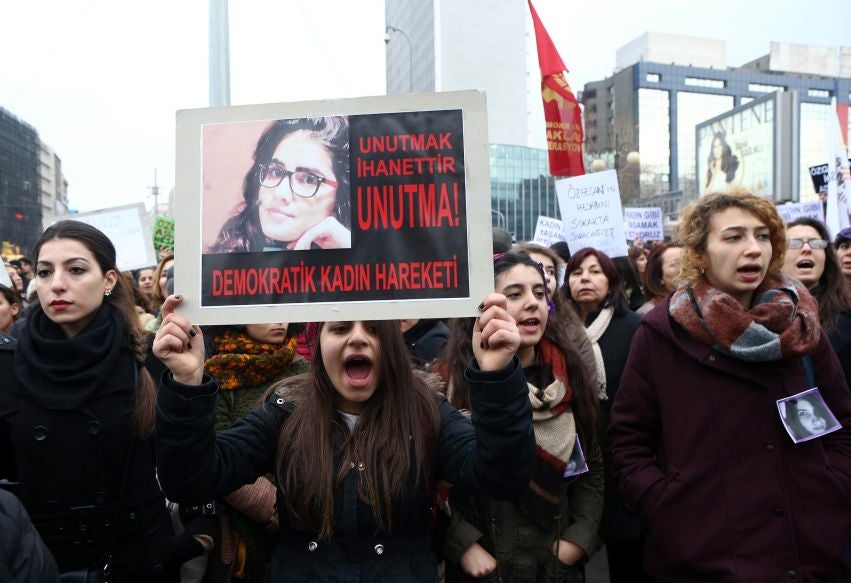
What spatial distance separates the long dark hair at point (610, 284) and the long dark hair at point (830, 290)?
1.05 meters

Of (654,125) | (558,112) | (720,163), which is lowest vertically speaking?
(558,112)

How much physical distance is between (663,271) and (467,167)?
130 inches

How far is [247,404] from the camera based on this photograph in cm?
302

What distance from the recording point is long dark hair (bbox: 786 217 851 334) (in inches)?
148

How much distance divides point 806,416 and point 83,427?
2.57 m

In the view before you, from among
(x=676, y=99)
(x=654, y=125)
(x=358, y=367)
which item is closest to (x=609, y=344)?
(x=358, y=367)

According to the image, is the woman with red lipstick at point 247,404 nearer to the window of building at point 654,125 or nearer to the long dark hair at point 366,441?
the long dark hair at point 366,441

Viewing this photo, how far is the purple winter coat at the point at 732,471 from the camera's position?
2363 mm

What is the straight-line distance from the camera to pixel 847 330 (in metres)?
3.63

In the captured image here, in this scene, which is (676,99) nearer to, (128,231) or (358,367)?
(128,231)

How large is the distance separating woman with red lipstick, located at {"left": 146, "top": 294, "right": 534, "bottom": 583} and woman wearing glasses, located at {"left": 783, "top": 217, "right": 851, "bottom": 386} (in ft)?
8.25

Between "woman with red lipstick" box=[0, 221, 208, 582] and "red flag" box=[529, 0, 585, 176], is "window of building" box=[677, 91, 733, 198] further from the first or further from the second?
"woman with red lipstick" box=[0, 221, 208, 582]

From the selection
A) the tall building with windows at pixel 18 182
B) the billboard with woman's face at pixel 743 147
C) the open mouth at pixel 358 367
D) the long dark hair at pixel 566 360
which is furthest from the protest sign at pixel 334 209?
the tall building with windows at pixel 18 182

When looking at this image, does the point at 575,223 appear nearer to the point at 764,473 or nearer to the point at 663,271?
the point at 663,271
